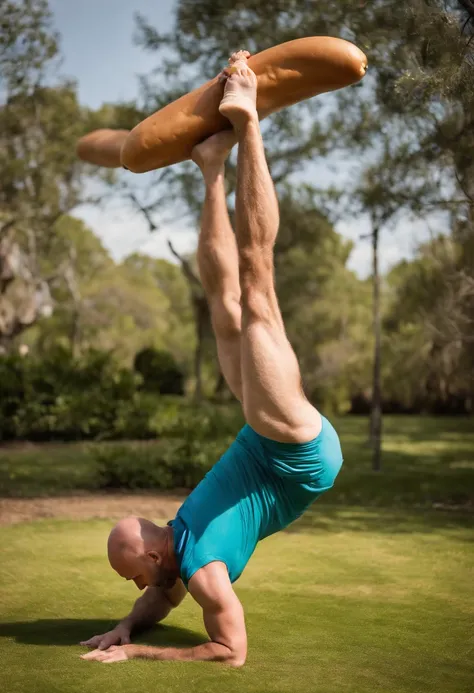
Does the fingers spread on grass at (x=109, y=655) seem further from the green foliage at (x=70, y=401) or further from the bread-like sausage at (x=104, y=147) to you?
the green foliage at (x=70, y=401)

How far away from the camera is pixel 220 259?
362 centimetres

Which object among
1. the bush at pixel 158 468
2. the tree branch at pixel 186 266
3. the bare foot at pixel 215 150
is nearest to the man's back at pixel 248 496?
the bare foot at pixel 215 150

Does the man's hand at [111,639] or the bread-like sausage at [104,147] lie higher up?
the bread-like sausage at [104,147]

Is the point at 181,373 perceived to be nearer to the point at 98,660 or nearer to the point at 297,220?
the point at 297,220

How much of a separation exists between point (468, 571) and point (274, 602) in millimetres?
1586

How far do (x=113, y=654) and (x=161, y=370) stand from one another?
73.5ft

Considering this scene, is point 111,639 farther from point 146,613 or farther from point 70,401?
point 70,401

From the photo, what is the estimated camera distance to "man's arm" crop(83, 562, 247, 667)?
2838 millimetres

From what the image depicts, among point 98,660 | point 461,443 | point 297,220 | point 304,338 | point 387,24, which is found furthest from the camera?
point 304,338

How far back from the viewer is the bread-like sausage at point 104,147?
378 cm

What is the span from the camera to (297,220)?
69.7 feet

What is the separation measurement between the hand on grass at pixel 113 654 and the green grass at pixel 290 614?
45 mm

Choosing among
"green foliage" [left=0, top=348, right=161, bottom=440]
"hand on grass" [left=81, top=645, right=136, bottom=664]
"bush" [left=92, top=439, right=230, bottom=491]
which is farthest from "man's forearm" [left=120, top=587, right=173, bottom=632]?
"green foliage" [left=0, top=348, right=161, bottom=440]

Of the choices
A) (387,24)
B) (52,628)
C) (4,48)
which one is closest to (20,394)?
(4,48)
